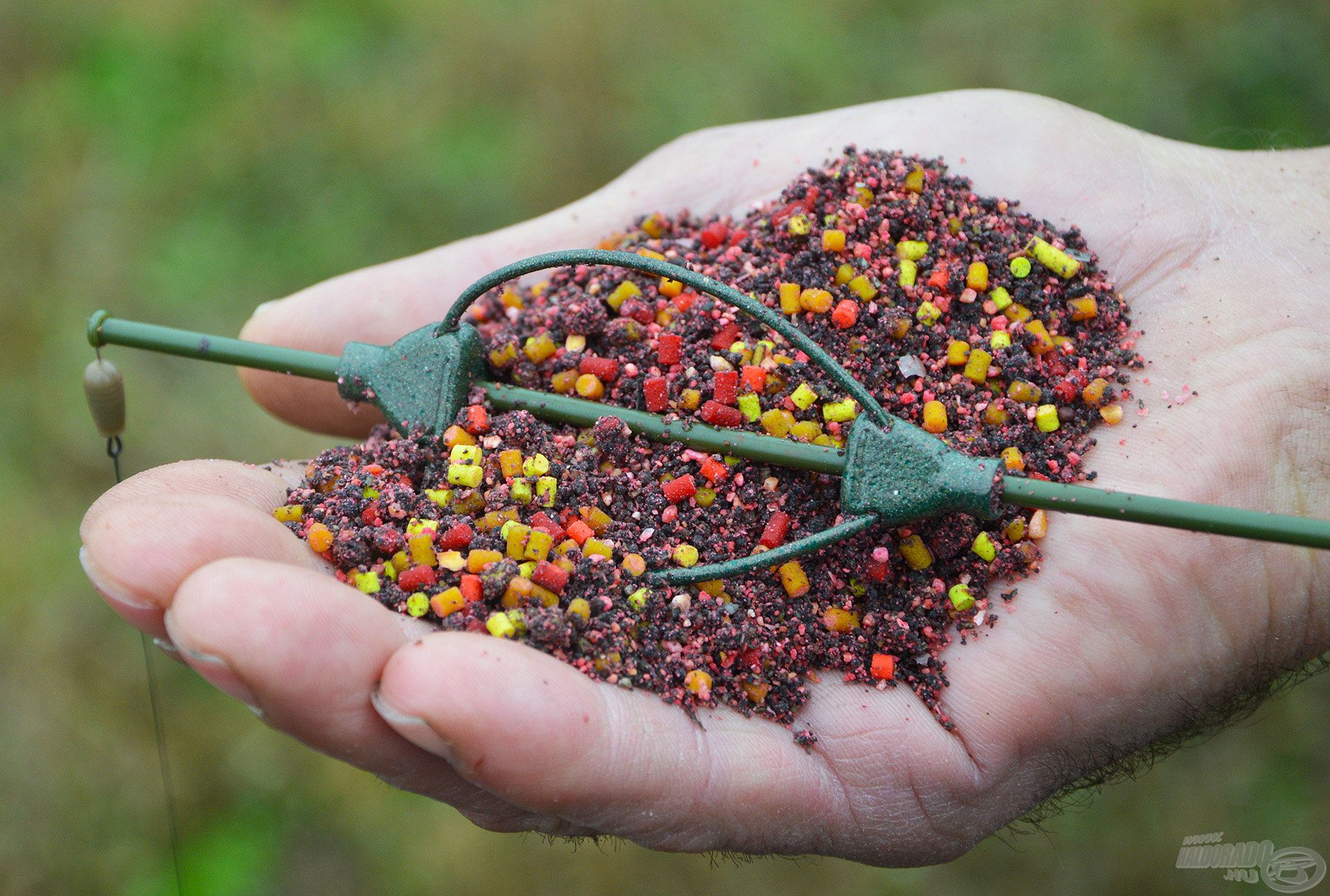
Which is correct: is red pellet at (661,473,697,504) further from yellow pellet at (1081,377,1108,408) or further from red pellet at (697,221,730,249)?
yellow pellet at (1081,377,1108,408)

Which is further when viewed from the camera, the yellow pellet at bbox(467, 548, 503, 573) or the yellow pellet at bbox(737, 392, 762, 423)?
the yellow pellet at bbox(737, 392, 762, 423)

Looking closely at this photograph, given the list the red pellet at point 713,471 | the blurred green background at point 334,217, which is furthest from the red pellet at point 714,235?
the blurred green background at point 334,217

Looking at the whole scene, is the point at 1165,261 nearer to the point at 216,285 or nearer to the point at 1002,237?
the point at 1002,237

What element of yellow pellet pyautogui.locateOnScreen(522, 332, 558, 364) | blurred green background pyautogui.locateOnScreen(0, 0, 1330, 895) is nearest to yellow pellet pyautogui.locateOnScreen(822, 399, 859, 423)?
yellow pellet pyautogui.locateOnScreen(522, 332, 558, 364)

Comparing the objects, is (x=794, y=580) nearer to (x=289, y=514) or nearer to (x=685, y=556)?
(x=685, y=556)

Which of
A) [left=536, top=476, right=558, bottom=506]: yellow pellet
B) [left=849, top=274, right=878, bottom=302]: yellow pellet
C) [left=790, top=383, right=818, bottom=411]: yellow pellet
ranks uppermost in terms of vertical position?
[left=849, top=274, right=878, bottom=302]: yellow pellet

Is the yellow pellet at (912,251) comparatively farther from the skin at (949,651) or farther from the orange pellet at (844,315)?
the skin at (949,651)

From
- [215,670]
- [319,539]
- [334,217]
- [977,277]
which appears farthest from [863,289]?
[334,217]
